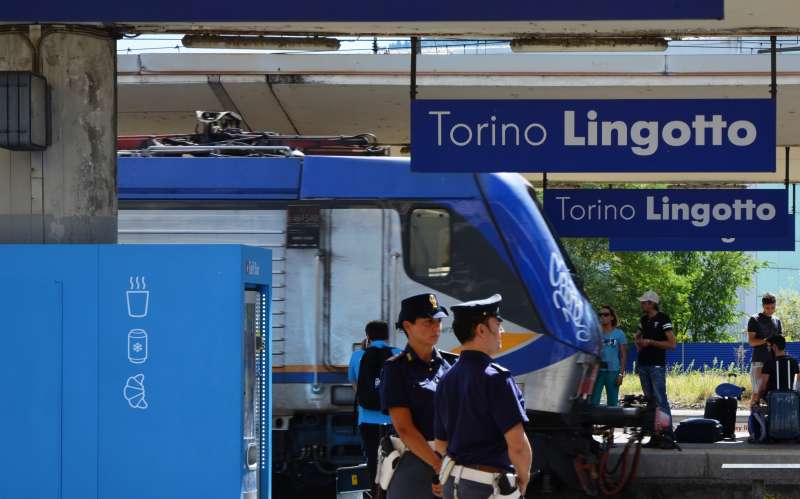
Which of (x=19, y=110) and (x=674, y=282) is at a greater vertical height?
(x=19, y=110)

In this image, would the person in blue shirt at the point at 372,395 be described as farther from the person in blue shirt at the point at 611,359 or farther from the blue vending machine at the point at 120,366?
the person in blue shirt at the point at 611,359

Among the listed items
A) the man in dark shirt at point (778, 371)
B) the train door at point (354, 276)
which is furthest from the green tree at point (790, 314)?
the train door at point (354, 276)

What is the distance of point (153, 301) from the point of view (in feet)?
24.0

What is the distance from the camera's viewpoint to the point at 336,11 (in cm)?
737

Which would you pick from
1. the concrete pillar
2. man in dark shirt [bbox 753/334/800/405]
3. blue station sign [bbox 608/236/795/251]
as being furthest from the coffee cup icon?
man in dark shirt [bbox 753/334/800/405]

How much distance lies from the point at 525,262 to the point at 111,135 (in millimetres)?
4916

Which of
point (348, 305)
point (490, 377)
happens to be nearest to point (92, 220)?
point (490, 377)

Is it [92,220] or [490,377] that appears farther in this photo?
[92,220]

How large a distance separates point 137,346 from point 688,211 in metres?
6.14

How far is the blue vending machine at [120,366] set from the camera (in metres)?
7.25

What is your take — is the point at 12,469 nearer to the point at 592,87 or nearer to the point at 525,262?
the point at 525,262

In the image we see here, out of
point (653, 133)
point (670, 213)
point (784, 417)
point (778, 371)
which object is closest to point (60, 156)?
point (653, 133)

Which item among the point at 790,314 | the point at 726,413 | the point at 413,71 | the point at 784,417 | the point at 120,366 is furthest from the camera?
the point at 790,314

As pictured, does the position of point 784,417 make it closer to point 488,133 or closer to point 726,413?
point 726,413
